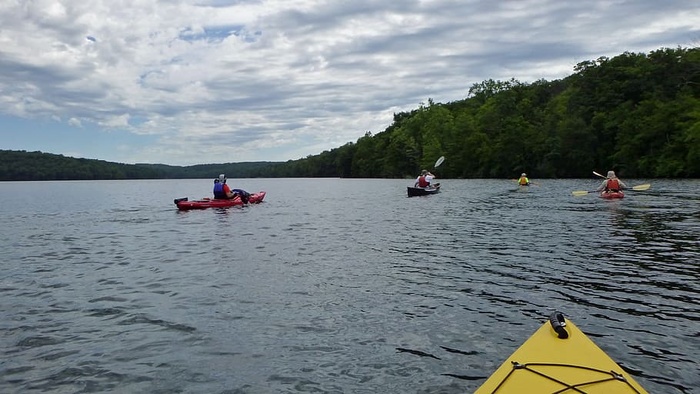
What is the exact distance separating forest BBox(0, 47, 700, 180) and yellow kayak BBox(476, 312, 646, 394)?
60960mm

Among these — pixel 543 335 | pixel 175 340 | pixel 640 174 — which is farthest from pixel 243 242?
pixel 640 174

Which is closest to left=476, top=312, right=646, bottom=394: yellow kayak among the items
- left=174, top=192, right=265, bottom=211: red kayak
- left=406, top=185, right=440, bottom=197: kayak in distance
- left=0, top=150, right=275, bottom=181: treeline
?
left=174, top=192, right=265, bottom=211: red kayak

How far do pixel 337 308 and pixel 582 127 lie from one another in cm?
7252

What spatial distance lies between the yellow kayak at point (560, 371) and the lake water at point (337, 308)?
96cm

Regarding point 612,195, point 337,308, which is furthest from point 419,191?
point 337,308

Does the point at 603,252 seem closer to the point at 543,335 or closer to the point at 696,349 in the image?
the point at 696,349

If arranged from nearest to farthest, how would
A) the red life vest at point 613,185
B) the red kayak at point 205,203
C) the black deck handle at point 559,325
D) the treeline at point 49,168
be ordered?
the black deck handle at point 559,325 → the red life vest at point 613,185 → the red kayak at point 205,203 → the treeline at point 49,168

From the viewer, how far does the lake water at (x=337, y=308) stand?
6516 mm

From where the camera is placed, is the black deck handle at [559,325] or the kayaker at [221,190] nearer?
the black deck handle at [559,325]

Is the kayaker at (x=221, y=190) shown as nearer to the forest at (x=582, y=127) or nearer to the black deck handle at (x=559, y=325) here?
the black deck handle at (x=559, y=325)

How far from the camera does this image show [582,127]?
72.9m

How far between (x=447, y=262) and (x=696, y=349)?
6.97 meters

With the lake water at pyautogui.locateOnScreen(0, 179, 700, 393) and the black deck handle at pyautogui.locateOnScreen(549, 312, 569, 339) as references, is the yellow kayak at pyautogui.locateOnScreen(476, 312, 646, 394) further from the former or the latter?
the lake water at pyautogui.locateOnScreen(0, 179, 700, 393)

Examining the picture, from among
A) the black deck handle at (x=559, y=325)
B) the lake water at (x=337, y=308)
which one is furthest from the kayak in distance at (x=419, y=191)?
the black deck handle at (x=559, y=325)
